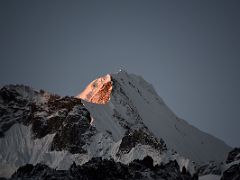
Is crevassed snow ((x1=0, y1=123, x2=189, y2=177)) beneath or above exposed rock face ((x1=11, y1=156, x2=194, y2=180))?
above

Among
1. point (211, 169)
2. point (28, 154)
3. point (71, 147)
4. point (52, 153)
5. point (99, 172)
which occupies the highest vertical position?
point (71, 147)

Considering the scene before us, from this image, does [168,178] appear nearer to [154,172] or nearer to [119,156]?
[154,172]

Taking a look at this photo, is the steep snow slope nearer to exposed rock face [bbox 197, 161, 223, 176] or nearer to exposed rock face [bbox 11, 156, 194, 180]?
exposed rock face [bbox 197, 161, 223, 176]

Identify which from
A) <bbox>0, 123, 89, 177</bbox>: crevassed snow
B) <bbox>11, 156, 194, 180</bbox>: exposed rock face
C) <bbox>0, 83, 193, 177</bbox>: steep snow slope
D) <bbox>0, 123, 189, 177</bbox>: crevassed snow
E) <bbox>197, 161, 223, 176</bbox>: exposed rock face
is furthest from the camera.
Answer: <bbox>0, 83, 193, 177</bbox>: steep snow slope

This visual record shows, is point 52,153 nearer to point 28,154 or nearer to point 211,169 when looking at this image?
point 28,154

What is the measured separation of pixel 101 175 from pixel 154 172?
15802 millimetres

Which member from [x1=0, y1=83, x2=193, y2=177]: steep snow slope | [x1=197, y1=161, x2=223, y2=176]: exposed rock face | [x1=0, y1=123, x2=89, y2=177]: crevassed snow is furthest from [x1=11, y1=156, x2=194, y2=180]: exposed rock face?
[x1=0, y1=123, x2=89, y2=177]: crevassed snow

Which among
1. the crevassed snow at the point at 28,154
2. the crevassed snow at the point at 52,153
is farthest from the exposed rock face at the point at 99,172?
the crevassed snow at the point at 28,154

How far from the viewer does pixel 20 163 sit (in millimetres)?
182750

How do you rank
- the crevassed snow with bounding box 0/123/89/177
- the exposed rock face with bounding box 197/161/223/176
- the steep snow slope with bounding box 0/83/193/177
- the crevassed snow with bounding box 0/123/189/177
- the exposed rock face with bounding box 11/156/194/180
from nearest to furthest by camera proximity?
the exposed rock face with bounding box 11/156/194/180
the exposed rock face with bounding box 197/161/223/176
the crevassed snow with bounding box 0/123/189/177
the crevassed snow with bounding box 0/123/89/177
the steep snow slope with bounding box 0/83/193/177

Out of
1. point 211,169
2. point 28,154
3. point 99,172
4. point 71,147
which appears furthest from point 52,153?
point 99,172

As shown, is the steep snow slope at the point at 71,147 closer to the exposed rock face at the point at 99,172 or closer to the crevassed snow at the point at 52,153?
the crevassed snow at the point at 52,153

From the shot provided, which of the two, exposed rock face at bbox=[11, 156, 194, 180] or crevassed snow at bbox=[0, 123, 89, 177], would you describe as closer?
exposed rock face at bbox=[11, 156, 194, 180]

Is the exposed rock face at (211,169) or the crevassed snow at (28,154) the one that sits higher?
the crevassed snow at (28,154)
